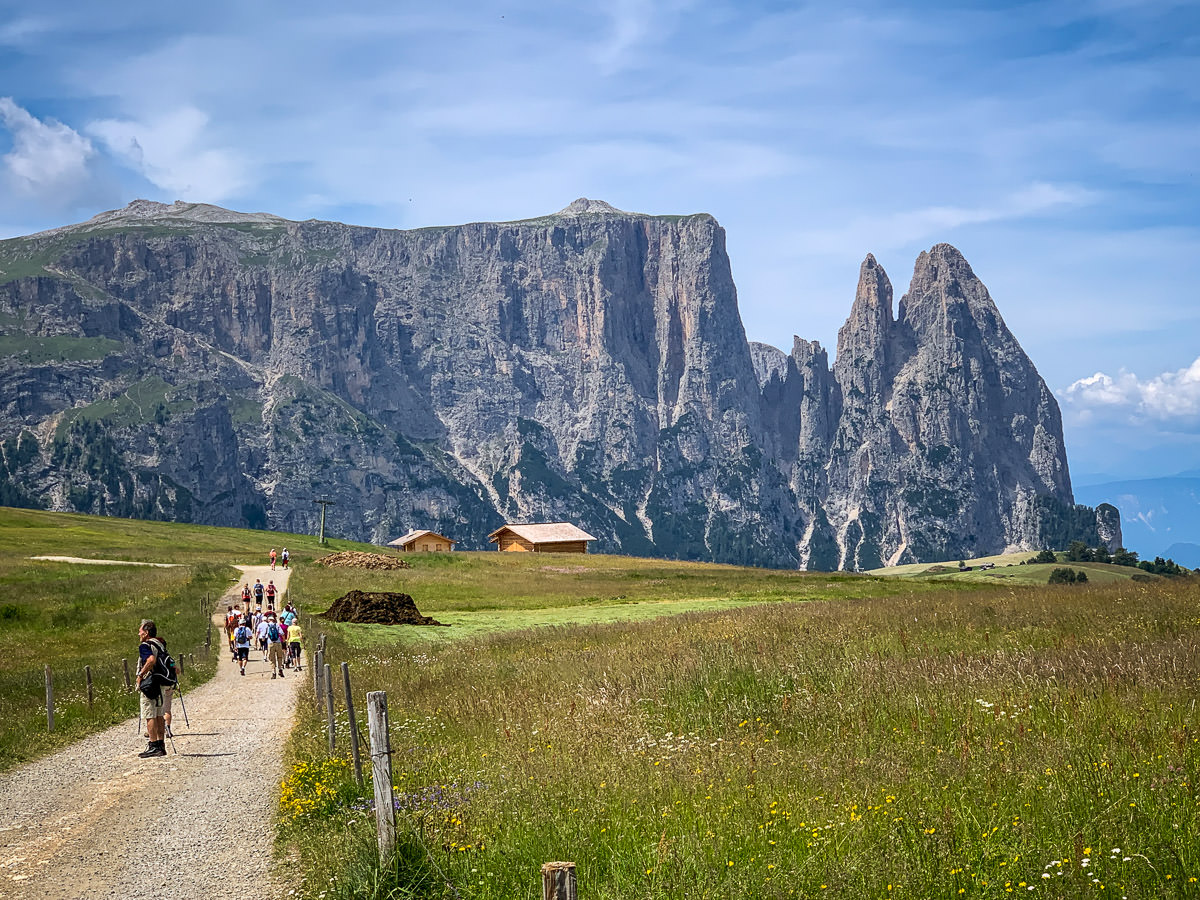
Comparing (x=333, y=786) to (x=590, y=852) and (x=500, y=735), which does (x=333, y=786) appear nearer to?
(x=500, y=735)

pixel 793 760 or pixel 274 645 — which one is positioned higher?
pixel 793 760

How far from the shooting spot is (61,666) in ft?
119

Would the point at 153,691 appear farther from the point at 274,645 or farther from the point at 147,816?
the point at 274,645

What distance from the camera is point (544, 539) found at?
142250 mm

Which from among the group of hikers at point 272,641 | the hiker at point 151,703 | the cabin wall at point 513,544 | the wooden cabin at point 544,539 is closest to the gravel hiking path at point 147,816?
the hiker at point 151,703

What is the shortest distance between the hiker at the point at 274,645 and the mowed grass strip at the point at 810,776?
17681 millimetres

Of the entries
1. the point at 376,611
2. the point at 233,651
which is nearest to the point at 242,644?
the point at 233,651

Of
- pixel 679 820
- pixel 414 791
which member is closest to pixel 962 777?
pixel 679 820

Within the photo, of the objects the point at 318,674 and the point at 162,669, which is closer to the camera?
the point at 162,669

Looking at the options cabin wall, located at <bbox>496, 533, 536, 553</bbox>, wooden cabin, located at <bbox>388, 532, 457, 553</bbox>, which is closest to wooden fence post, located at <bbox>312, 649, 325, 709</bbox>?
cabin wall, located at <bbox>496, 533, 536, 553</bbox>

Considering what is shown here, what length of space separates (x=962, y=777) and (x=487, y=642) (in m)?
26.3

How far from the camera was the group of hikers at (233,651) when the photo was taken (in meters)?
20.5

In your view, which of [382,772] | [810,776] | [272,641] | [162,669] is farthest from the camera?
[272,641]

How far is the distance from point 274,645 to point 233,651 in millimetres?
6622
